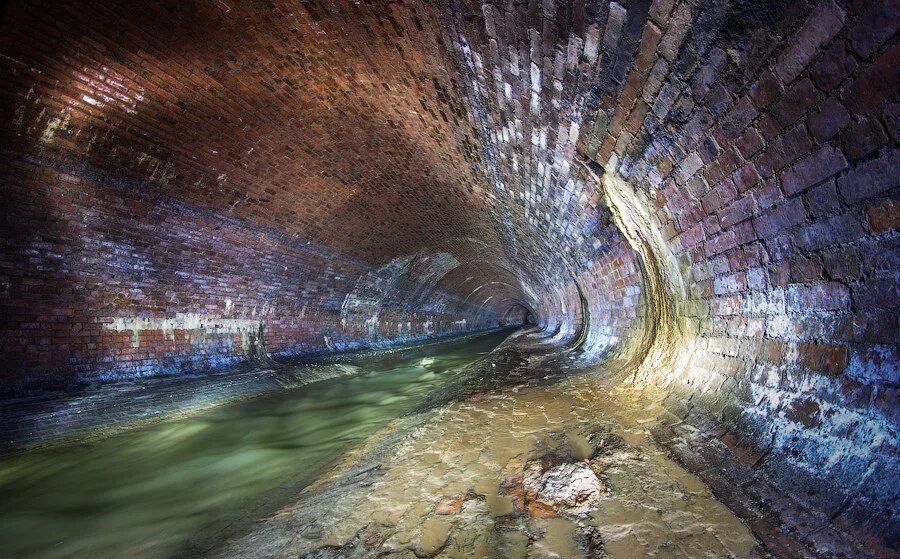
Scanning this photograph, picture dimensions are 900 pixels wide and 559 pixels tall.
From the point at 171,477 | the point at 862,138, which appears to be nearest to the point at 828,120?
the point at 862,138

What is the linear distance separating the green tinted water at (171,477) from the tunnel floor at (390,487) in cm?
2

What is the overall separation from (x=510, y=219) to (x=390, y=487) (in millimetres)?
5877

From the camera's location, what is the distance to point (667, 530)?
1.74m

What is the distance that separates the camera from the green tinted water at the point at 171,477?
253cm

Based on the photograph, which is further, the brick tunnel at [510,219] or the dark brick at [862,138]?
the brick tunnel at [510,219]

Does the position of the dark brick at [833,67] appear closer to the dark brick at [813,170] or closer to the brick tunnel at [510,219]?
the brick tunnel at [510,219]

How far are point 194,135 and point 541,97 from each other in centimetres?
459

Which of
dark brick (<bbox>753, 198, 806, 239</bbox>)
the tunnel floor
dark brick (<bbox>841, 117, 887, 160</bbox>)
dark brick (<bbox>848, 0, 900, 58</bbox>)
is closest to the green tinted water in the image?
the tunnel floor

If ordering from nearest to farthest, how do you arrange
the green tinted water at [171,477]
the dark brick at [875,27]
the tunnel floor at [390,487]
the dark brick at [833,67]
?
the dark brick at [875,27] < the dark brick at [833,67] < the tunnel floor at [390,487] < the green tinted water at [171,477]

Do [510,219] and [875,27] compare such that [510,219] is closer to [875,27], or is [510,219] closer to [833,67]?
[833,67]

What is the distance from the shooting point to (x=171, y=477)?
11.4ft

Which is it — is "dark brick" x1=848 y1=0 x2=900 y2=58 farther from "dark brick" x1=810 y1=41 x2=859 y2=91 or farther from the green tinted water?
the green tinted water

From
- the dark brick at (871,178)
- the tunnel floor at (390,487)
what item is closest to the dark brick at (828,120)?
the dark brick at (871,178)

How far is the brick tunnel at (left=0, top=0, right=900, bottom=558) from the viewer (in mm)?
1654
